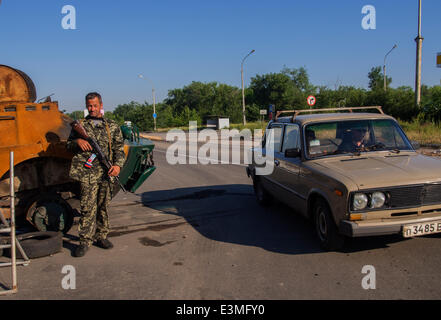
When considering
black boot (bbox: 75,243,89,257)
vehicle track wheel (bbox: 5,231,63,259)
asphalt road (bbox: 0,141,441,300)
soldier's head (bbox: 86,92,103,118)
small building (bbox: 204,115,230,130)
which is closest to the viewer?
asphalt road (bbox: 0,141,441,300)

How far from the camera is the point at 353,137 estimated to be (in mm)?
5711

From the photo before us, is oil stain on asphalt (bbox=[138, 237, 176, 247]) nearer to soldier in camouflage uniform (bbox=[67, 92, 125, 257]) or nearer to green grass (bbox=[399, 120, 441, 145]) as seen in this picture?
soldier in camouflage uniform (bbox=[67, 92, 125, 257])

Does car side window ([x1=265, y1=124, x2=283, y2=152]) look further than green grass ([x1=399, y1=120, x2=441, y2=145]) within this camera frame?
No

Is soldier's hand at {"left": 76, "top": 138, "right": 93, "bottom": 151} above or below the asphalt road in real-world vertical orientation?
above

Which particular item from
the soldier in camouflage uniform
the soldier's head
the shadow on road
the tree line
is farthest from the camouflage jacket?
the tree line

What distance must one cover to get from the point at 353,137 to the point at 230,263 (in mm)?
2606

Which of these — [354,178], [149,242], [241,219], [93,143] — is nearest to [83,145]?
[93,143]

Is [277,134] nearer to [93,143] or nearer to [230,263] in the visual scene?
[230,263]

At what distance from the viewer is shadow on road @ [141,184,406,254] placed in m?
5.20

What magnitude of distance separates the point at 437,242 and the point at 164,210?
4654mm

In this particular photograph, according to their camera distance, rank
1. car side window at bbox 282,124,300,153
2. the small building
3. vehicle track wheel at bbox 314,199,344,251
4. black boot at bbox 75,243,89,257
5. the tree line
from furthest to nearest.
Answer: the small building < the tree line < car side window at bbox 282,124,300,153 < black boot at bbox 75,243,89,257 < vehicle track wheel at bbox 314,199,344,251

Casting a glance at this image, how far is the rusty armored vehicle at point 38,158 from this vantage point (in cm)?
558

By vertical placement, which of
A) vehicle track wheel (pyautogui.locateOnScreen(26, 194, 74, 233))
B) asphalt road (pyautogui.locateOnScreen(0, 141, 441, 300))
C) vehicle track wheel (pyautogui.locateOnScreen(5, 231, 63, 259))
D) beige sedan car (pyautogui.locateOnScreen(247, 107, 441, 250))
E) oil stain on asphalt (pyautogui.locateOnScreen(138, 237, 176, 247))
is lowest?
oil stain on asphalt (pyautogui.locateOnScreen(138, 237, 176, 247))

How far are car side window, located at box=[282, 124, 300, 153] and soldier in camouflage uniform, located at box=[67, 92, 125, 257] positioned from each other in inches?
101
